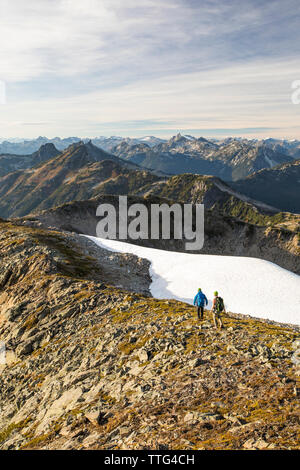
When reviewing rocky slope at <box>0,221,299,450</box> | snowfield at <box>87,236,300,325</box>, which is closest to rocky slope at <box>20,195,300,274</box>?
snowfield at <box>87,236,300,325</box>

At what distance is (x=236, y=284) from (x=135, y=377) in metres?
29.0

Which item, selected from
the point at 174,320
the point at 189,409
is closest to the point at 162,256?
the point at 174,320

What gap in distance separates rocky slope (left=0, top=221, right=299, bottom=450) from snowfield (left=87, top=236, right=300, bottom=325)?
14.7 m

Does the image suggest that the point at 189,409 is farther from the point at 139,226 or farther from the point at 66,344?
the point at 139,226

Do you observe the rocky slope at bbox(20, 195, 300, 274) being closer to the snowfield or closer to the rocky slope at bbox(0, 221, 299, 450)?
the snowfield

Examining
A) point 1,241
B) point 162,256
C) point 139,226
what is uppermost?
point 1,241

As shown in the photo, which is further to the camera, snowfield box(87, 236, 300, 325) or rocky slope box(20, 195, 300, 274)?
rocky slope box(20, 195, 300, 274)

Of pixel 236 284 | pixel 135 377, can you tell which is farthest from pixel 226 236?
pixel 135 377

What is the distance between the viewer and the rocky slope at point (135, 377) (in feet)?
34.5

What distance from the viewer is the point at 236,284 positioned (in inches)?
1614

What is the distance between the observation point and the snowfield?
116 ft

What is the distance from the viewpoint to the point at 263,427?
9742 millimetres

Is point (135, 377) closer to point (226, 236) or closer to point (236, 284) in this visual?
point (236, 284)

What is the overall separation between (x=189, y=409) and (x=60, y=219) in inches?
5803
